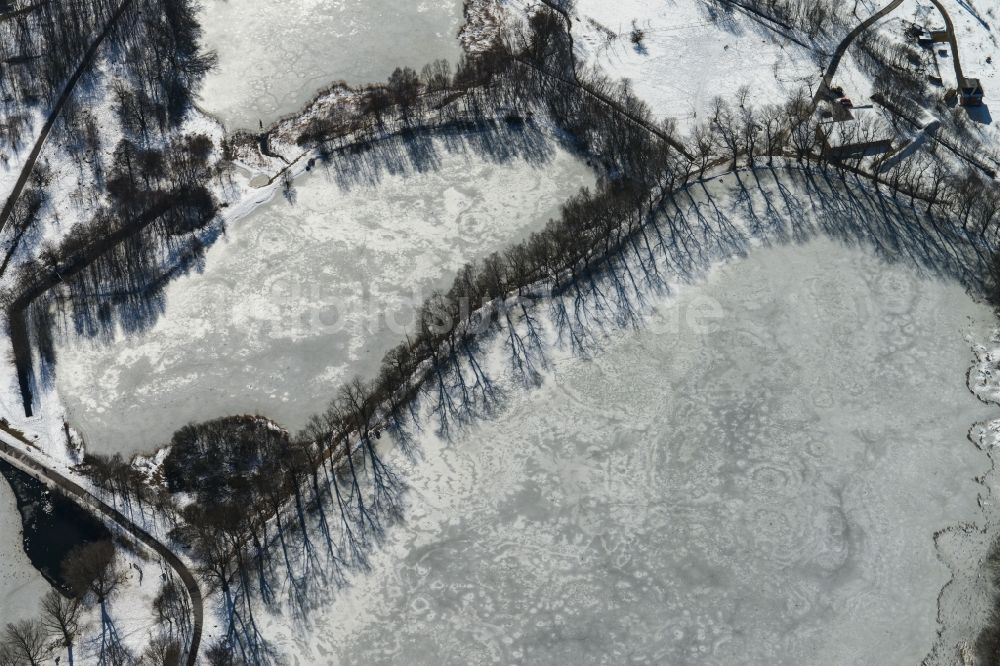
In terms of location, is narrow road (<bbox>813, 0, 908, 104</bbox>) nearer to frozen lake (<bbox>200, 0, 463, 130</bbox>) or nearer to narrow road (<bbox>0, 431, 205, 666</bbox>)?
frozen lake (<bbox>200, 0, 463, 130</bbox>)

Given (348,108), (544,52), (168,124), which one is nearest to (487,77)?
(544,52)

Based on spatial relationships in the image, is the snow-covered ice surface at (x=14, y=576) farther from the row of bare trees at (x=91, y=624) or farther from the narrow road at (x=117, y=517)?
the narrow road at (x=117, y=517)

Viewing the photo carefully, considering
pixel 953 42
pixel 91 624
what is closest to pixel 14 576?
pixel 91 624

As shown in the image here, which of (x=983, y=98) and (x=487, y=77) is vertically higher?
(x=487, y=77)

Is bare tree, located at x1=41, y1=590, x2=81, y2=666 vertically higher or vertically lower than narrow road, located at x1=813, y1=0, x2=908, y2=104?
lower

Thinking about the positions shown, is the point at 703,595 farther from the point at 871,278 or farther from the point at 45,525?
the point at 45,525

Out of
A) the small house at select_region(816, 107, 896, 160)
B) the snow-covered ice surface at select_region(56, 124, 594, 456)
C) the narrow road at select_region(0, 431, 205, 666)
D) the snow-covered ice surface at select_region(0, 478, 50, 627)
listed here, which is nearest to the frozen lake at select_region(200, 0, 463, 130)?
the snow-covered ice surface at select_region(56, 124, 594, 456)
